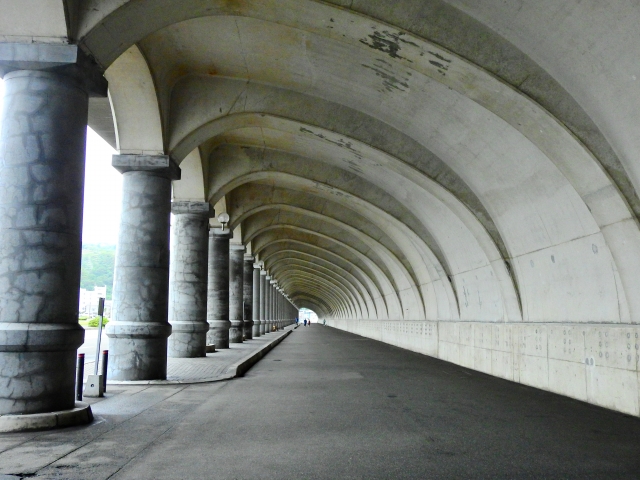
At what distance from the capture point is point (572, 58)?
8.52 metres

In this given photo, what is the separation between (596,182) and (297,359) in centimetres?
1269

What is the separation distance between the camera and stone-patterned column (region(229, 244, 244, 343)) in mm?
28578

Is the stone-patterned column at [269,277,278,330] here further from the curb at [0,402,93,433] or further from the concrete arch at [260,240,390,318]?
Answer: the curb at [0,402,93,433]

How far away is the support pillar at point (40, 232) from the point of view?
7.20 meters

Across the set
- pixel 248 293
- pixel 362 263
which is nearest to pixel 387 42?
pixel 248 293

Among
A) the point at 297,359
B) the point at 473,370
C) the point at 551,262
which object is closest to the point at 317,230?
the point at 297,359

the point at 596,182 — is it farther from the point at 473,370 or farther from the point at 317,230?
the point at 317,230

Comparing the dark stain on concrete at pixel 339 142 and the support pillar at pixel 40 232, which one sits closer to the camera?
the support pillar at pixel 40 232

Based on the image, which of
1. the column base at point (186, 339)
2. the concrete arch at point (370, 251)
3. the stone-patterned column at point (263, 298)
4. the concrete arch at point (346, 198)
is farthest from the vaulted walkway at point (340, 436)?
the stone-patterned column at point (263, 298)

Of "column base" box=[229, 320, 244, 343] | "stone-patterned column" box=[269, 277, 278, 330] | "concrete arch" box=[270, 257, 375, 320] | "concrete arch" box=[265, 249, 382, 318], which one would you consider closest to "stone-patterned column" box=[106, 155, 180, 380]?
"column base" box=[229, 320, 244, 343]

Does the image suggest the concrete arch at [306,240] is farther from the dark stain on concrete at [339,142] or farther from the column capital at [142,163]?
the column capital at [142,163]

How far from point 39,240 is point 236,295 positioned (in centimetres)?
2166

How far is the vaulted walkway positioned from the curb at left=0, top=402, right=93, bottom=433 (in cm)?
19

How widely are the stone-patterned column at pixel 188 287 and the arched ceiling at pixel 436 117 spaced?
1361 millimetres
